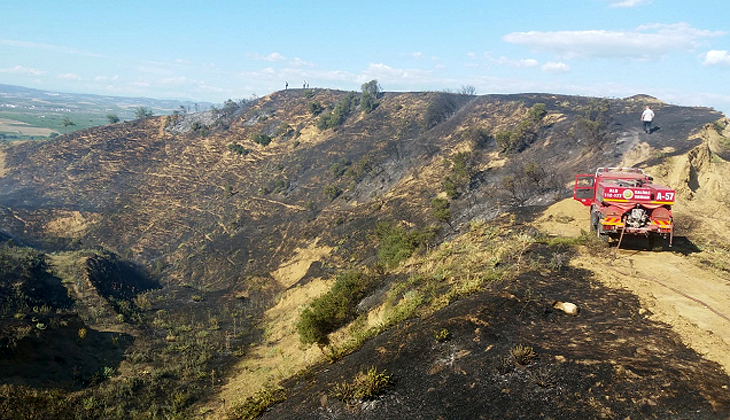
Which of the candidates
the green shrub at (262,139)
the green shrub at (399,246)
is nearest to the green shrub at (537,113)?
the green shrub at (399,246)

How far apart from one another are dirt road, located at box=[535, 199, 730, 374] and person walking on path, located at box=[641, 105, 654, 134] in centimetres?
2243

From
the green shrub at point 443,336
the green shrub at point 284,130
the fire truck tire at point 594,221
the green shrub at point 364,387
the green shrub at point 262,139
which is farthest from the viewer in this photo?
the green shrub at point 284,130

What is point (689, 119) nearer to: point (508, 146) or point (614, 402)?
point (508, 146)

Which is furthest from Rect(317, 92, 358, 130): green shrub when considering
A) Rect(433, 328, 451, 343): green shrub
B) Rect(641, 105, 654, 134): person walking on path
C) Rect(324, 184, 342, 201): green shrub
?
Rect(433, 328, 451, 343): green shrub

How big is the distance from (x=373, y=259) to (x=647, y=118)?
85.9 ft

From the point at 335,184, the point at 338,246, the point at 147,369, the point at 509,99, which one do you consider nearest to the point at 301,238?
the point at 338,246

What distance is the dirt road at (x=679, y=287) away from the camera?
822 cm

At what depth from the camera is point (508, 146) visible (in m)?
41.2

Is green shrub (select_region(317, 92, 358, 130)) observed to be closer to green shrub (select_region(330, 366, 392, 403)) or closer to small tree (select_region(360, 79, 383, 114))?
small tree (select_region(360, 79, 383, 114))

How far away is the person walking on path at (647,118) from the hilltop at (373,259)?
1410 mm

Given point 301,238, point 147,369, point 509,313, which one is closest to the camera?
point 509,313

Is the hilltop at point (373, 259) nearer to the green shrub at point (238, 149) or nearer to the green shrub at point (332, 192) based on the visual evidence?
the green shrub at point (238, 149)

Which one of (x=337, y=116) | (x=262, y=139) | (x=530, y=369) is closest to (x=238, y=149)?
(x=262, y=139)

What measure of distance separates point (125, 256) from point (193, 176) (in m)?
22.2
